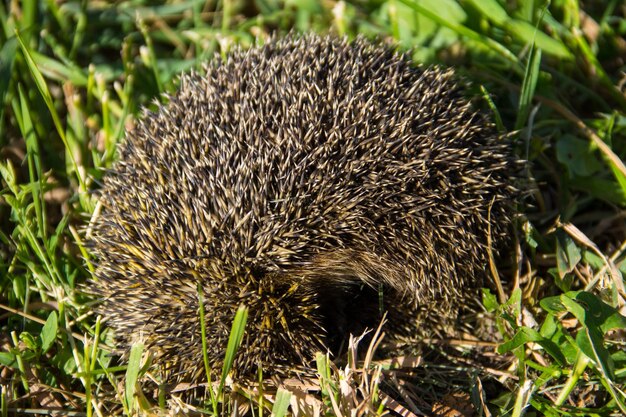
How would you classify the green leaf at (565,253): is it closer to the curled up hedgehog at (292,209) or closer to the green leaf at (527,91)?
the curled up hedgehog at (292,209)

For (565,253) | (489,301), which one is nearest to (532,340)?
(489,301)

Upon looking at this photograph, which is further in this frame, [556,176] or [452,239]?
[556,176]

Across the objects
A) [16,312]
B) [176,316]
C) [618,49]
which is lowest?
[16,312]

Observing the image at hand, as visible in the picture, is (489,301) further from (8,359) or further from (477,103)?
(8,359)

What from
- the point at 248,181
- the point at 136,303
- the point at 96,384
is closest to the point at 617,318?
the point at 248,181

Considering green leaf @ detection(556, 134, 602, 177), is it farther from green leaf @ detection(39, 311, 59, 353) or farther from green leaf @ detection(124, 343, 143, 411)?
green leaf @ detection(39, 311, 59, 353)

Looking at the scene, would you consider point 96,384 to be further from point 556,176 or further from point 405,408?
point 556,176

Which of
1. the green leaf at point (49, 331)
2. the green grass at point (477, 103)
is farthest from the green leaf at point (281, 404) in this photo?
the green leaf at point (49, 331)
